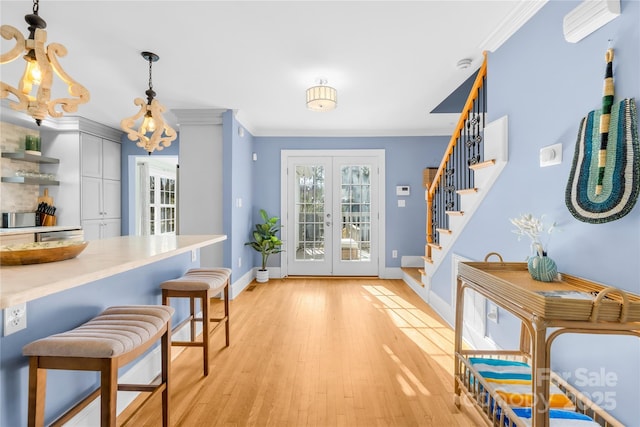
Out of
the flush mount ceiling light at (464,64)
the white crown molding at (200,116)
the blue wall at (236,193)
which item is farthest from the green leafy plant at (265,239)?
the flush mount ceiling light at (464,64)

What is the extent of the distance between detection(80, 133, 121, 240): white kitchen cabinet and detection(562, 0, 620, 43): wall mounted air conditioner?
5.73 metres

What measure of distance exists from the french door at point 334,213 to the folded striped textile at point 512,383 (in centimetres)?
359

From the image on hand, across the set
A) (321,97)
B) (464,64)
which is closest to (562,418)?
(464,64)

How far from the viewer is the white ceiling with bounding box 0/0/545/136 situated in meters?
2.04

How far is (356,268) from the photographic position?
5301 mm

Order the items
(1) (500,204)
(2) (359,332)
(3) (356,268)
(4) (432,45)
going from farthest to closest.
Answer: (3) (356,268), (2) (359,332), (4) (432,45), (1) (500,204)

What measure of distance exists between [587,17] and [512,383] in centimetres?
178

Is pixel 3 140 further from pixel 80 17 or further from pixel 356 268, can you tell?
pixel 356 268

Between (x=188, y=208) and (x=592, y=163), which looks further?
(x=188, y=208)

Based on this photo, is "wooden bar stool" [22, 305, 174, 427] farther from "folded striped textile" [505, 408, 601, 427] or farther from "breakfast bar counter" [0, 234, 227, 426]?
"folded striped textile" [505, 408, 601, 427]

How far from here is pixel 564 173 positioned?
1.65m

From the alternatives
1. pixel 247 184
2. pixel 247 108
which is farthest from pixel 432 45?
pixel 247 184

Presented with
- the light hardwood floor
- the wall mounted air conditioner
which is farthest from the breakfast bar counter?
the wall mounted air conditioner

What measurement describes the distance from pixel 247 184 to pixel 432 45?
10.8 ft
